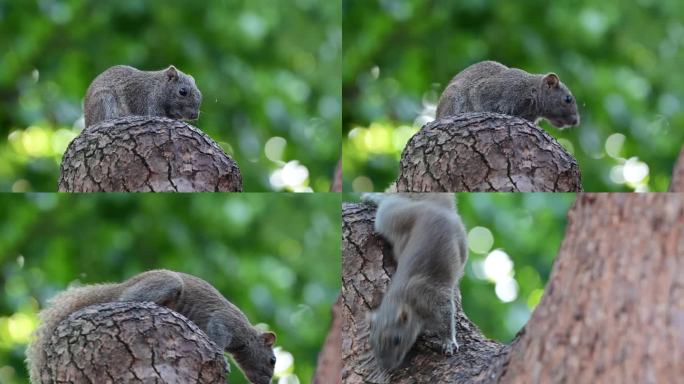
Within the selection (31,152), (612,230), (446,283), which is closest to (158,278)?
(446,283)

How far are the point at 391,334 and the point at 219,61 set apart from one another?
364 centimetres

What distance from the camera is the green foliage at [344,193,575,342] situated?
13.4 feet

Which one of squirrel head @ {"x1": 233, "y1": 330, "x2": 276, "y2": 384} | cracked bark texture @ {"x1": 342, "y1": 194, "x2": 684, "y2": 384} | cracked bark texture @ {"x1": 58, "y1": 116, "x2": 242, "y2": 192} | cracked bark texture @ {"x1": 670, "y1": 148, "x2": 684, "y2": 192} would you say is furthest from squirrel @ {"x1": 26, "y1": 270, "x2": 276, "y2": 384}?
cracked bark texture @ {"x1": 670, "y1": 148, "x2": 684, "y2": 192}

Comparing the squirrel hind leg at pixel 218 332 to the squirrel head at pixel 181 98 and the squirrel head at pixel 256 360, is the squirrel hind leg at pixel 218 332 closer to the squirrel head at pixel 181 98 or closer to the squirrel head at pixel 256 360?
the squirrel head at pixel 256 360

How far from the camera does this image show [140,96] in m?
4.27

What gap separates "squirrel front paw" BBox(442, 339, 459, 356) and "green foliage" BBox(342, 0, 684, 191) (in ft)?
2.25

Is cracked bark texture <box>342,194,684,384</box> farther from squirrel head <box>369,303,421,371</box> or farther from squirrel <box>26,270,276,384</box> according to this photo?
squirrel <box>26,270,276,384</box>

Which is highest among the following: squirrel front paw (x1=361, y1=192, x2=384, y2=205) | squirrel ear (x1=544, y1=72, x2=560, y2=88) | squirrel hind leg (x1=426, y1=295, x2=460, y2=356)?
squirrel ear (x1=544, y1=72, x2=560, y2=88)

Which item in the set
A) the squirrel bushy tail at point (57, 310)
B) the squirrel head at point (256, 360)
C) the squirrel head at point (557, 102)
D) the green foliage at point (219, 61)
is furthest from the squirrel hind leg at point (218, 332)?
the squirrel head at point (557, 102)

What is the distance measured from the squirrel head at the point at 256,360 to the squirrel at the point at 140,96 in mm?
1268

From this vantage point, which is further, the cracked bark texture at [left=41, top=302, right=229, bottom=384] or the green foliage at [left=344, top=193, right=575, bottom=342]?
the green foliage at [left=344, top=193, right=575, bottom=342]

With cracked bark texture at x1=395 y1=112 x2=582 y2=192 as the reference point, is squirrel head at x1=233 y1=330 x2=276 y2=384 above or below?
below

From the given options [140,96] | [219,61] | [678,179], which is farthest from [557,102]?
[219,61]

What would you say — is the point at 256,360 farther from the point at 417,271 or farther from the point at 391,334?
the point at 391,334
